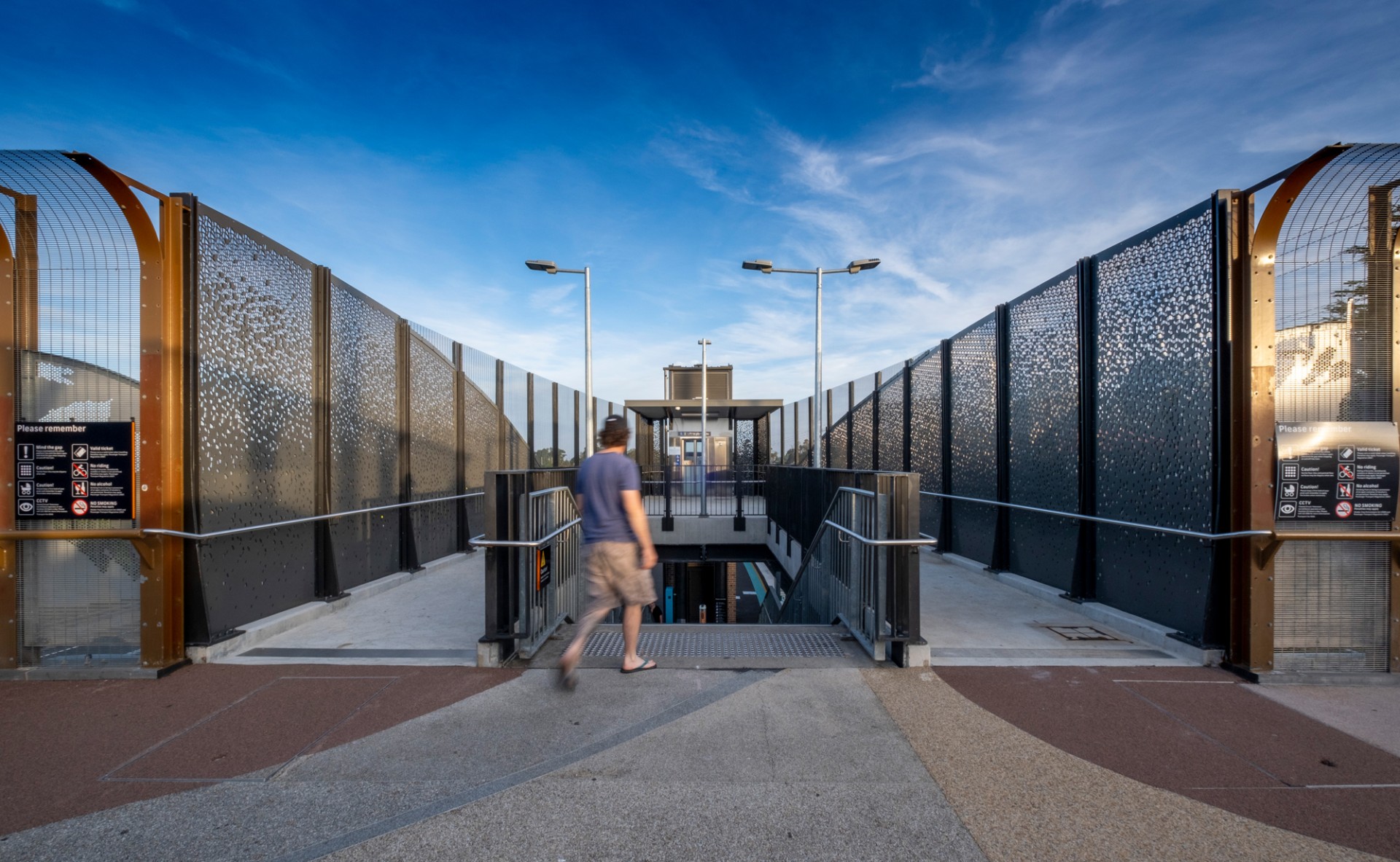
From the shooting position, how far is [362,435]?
7.21 meters

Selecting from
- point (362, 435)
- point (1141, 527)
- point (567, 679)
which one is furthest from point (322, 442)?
point (1141, 527)

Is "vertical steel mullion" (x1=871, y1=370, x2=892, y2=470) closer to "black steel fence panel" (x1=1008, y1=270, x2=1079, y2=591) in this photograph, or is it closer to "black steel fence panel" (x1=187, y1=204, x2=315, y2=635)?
"black steel fence panel" (x1=1008, y1=270, x2=1079, y2=591)

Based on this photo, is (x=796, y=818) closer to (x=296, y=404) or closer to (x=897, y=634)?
(x=897, y=634)

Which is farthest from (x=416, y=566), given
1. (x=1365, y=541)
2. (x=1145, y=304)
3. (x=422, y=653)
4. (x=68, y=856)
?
(x=1365, y=541)

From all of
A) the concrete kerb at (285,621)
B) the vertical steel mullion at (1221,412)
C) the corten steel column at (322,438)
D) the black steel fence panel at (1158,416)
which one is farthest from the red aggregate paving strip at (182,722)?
the black steel fence panel at (1158,416)

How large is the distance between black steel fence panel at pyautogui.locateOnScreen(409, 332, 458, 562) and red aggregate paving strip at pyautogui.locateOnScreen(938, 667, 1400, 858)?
7.22 metres

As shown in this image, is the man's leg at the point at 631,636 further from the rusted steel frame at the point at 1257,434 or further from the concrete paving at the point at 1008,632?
the rusted steel frame at the point at 1257,434

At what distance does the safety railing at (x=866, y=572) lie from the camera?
448cm

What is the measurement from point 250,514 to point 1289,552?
27.0 feet

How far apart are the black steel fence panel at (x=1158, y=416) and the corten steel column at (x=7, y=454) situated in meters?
8.79

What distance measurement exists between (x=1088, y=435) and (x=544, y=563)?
5.47m

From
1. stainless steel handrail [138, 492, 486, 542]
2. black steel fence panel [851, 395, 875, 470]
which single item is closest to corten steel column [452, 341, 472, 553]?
stainless steel handrail [138, 492, 486, 542]

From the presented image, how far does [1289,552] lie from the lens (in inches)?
172

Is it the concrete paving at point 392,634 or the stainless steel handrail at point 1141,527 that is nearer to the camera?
the stainless steel handrail at point 1141,527
